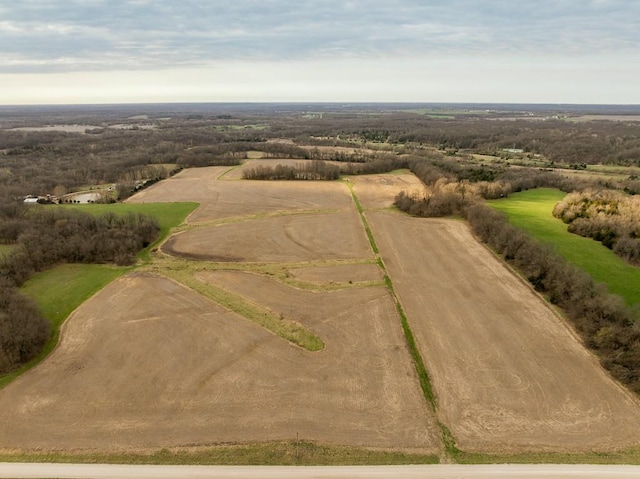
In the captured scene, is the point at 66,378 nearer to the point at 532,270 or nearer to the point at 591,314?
the point at 591,314

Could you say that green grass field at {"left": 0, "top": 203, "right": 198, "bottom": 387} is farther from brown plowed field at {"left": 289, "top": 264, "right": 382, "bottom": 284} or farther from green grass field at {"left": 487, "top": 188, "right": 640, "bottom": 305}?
green grass field at {"left": 487, "top": 188, "right": 640, "bottom": 305}

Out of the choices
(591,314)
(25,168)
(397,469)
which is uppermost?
(25,168)

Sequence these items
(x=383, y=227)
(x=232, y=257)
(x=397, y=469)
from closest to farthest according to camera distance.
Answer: (x=397, y=469)
(x=232, y=257)
(x=383, y=227)

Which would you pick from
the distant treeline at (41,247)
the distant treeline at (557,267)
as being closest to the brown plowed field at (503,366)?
the distant treeline at (557,267)

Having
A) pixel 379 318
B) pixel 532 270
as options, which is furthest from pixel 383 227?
pixel 379 318

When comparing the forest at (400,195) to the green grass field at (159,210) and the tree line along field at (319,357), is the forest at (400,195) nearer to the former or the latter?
the tree line along field at (319,357)

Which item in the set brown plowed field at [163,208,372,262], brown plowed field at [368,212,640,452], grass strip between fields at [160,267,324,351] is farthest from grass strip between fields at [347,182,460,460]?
brown plowed field at [163,208,372,262]

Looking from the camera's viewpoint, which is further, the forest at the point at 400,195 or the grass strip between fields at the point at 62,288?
the grass strip between fields at the point at 62,288
